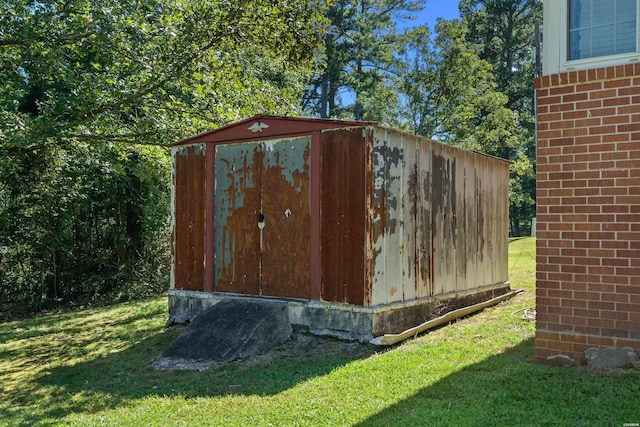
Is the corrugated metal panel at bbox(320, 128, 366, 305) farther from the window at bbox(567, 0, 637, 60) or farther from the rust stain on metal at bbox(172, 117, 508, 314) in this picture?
the window at bbox(567, 0, 637, 60)

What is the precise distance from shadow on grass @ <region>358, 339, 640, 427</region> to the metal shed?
178 cm

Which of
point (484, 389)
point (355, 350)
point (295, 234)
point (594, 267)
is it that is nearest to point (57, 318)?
point (295, 234)

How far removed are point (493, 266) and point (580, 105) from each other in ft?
14.9

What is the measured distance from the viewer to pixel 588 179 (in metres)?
4.25

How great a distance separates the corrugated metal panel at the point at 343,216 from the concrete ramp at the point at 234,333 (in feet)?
2.08

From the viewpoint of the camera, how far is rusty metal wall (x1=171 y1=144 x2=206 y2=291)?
726 cm

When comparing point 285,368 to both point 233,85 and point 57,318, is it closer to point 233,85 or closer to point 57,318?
point 233,85

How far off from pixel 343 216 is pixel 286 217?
2.62 feet

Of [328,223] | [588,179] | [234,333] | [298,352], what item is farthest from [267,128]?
[588,179]

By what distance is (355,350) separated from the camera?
5.66 m

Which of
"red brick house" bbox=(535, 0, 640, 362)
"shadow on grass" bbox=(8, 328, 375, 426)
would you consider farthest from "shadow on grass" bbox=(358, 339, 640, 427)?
"shadow on grass" bbox=(8, 328, 375, 426)

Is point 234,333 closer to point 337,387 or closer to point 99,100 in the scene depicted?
point 337,387

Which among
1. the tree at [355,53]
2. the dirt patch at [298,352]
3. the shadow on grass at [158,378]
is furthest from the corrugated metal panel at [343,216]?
the tree at [355,53]

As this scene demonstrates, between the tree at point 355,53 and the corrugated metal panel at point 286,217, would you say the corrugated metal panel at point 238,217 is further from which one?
the tree at point 355,53
